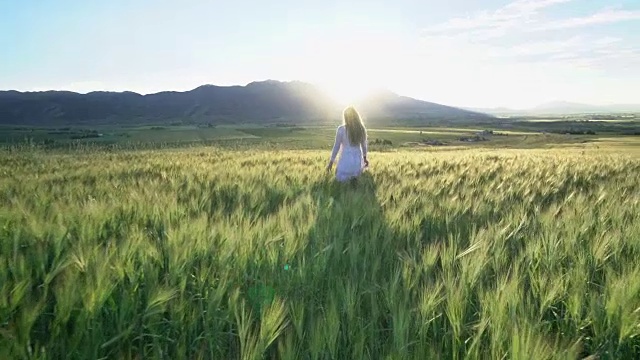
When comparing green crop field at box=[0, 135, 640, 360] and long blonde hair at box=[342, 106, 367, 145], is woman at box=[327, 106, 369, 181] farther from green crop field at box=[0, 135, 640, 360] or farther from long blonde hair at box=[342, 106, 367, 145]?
green crop field at box=[0, 135, 640, 360]

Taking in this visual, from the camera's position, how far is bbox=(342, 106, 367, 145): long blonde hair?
8250 millimetres

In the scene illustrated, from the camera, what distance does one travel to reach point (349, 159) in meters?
8.37

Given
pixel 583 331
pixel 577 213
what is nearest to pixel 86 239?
pixel 583 331

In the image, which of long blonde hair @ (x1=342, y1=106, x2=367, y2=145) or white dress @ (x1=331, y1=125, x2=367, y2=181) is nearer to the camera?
long blonde hair @ (x1=342, y1=106, x2=367, y2=145)

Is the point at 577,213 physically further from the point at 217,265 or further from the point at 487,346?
the point at 217,265

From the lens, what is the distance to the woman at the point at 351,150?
835 centimetres

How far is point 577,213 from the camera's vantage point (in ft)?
14.1

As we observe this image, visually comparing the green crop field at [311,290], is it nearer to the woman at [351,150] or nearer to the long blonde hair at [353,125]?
the woman at [351,150]

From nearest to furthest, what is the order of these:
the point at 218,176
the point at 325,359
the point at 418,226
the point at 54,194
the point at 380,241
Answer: the point at 325,359 < the point at 380,241 < the point at 418,226 < the point at 54,194 < the point at 218,176

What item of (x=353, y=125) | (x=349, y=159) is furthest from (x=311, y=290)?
(x=353, y=125)

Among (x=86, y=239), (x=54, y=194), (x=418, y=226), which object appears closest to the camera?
(x=86, y=239)

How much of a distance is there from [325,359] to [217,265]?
113 centimetres

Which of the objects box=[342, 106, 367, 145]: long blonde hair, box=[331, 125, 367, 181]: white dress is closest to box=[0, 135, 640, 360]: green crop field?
box=[331, 125, 367, 181]: white dress

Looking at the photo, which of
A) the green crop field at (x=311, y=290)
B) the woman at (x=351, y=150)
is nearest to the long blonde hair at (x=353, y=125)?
the woman at (x=351, y=150)
